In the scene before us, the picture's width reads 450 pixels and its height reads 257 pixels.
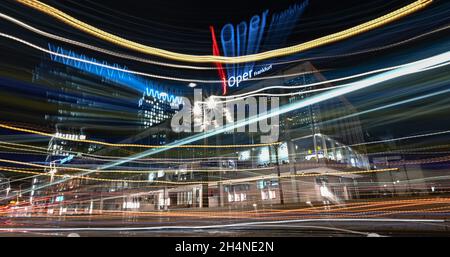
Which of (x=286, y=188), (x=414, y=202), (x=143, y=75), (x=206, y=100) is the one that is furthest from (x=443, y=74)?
(x=286, y=188)

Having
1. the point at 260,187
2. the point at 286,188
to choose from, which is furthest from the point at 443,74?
the point at 286,188

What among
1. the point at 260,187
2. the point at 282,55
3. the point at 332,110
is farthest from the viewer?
the point at 332,110

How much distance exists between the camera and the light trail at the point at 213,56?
499 centimetres

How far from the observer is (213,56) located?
7168 millimetres

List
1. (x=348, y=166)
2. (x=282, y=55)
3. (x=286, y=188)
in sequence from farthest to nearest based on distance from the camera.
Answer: (x=348, y=166)
(x=286, y=188)
(x=282, y=55)

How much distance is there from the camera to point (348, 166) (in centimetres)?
3048

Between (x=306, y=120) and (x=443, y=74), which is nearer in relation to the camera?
(x=443, y=74)

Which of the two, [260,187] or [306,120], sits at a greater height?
[306,120]

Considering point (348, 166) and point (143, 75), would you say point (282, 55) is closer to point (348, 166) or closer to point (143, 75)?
point (143, 75)

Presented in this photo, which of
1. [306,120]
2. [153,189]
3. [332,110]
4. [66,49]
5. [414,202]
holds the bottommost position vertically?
[414,202]

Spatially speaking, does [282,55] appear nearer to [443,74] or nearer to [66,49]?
[443,74]

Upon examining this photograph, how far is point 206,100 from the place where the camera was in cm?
1184

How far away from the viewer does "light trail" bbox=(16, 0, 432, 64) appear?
4988mm

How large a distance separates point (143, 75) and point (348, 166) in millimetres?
29597
